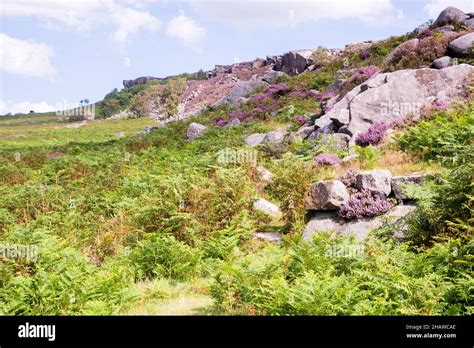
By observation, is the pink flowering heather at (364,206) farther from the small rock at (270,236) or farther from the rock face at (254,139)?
the rock face at (254,139)

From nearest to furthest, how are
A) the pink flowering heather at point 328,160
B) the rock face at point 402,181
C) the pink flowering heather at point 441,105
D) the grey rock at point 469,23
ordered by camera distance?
the rock face at point 402,181, the pink flowering heather at point 328,160, the pink flowering heather at point 441,105, the grey rock at point 469,23

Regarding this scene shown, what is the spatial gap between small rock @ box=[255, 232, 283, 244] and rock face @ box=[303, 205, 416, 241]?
0.61 meters

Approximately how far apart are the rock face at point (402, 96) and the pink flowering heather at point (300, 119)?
6.82 metres

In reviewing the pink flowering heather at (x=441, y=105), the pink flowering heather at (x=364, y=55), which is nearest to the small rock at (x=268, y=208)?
the pink flowering heather at (x=441, y=105)

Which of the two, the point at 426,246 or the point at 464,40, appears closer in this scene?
the point at 426,246

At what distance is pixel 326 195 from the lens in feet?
37.6

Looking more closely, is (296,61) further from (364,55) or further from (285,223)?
(285,223)

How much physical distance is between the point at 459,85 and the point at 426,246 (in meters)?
12.0

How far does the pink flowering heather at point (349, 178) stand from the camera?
11.8m

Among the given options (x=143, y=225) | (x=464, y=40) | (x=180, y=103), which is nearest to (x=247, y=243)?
(x=143, y=225)

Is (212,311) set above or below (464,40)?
below

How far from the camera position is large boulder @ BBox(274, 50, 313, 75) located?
60156 mm

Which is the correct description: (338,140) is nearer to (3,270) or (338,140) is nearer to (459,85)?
(459,85)
